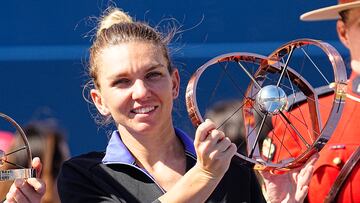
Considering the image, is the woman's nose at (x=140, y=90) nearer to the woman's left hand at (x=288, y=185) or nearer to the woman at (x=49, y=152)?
the woman's left hand at (x=288, y=185)

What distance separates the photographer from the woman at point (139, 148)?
102 inches

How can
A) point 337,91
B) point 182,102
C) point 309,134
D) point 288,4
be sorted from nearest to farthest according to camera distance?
point 337,91
point 309,134
point 182,102
point 288,4

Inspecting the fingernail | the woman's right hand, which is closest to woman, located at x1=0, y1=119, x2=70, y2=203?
the fingernail

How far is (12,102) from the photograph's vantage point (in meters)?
4.13

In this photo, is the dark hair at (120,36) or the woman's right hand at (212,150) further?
the dark hair at (120,36)

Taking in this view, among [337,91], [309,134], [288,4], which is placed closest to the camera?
[337,91]

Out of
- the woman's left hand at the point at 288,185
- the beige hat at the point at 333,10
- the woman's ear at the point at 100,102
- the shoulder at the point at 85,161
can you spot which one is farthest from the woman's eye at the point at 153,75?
the beige hat at the point at 333,10

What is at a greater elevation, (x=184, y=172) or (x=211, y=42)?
(x=211, y=42)

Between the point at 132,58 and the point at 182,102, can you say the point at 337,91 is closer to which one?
the point at 132,58

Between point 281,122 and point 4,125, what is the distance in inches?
65.9

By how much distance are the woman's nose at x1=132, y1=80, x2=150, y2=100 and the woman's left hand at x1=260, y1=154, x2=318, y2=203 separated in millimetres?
374

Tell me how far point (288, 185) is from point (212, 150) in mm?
376

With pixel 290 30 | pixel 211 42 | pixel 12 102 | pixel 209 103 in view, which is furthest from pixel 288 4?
pixel 12 102

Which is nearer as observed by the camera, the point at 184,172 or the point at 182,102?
the point at 184,172
